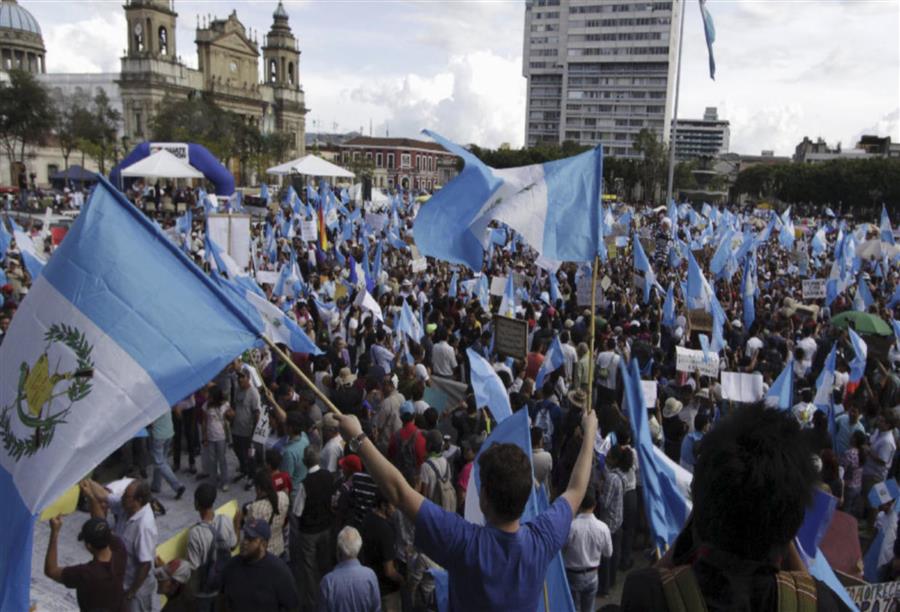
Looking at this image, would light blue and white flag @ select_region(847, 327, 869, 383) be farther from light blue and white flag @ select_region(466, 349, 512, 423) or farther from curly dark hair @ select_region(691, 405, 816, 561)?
curly dark hair @ select_region(691, 405, 816, 561)

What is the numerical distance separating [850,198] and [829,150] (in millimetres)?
76333

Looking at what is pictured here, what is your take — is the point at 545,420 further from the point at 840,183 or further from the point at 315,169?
the point at 840,183

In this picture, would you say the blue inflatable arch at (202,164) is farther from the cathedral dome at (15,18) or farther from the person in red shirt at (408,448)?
the cathedral dome at (15,18)

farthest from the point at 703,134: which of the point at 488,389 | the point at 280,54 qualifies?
the point at 488,389

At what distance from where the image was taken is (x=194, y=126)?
59156 mm

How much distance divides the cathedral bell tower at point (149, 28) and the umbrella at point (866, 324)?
7987 cm

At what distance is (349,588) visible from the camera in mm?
4145

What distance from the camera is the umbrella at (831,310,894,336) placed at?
10969 millimetres

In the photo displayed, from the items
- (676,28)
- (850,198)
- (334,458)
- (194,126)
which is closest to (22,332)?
(334,458)

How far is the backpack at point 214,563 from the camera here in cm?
456

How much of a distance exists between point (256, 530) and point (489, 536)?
7.52 ft

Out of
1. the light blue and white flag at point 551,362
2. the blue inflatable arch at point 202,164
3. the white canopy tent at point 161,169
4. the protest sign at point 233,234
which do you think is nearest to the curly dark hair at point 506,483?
the light blue and white flag at point 551,362

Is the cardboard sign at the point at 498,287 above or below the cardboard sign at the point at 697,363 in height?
above

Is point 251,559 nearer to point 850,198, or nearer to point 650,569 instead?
point 650,569
